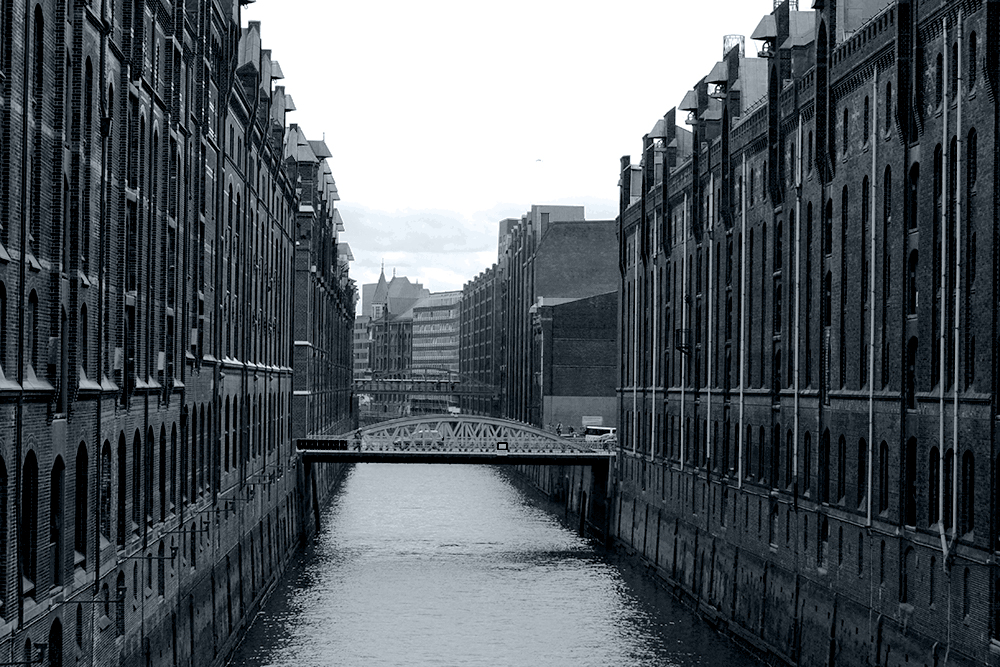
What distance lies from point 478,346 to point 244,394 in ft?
385

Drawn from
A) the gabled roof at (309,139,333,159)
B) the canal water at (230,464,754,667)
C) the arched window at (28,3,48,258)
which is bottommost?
the canal water at (230,464,754,667)

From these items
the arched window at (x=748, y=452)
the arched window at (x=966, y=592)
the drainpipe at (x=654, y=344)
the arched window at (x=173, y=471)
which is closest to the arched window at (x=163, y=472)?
the arched window at (x=173, y=471)

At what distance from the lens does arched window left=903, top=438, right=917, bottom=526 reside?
31.2 meters

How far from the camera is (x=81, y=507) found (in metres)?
23.9

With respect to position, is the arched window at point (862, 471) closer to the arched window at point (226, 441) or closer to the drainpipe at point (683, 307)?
the arched window at point (226, 441)

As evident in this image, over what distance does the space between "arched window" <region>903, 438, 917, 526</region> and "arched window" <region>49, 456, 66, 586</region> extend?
17332 millimetres

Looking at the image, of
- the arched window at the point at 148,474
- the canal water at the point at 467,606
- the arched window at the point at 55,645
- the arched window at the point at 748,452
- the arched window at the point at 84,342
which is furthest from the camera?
the arched window at the point at 748,452

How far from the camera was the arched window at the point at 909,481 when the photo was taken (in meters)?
31.2

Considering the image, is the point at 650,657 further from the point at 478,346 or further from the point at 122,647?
the point at 478,346

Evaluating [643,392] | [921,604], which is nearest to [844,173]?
[921,604]

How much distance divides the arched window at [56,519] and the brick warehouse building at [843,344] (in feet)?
51.2

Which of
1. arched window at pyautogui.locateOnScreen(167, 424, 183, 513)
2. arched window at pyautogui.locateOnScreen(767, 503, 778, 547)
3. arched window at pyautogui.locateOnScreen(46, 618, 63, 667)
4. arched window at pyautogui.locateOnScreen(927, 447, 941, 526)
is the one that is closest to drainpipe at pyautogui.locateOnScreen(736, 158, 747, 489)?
arched window at pyautogui.locateOnScreen(767, 503, 778, 547)

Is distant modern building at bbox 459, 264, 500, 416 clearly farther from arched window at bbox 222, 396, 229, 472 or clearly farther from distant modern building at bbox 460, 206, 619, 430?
arched window at bbox 222, 396, 229, 472

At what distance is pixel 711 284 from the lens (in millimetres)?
51656
